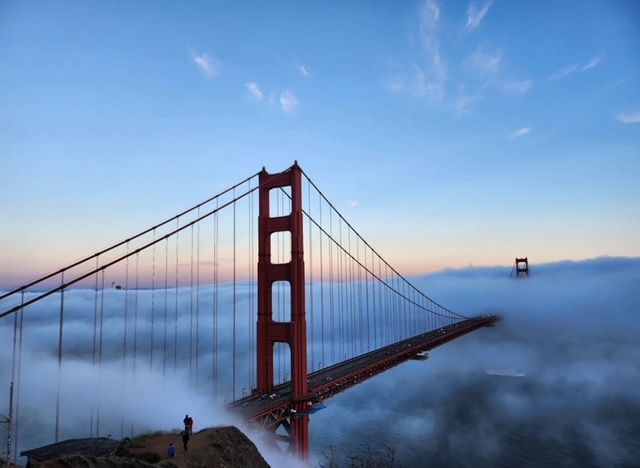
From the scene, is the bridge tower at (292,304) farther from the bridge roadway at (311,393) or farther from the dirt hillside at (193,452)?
the dirt hillside at (193,452)

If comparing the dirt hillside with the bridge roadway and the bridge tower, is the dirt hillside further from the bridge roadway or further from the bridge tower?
the bridge tower

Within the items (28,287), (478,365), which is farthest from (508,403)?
(28,287)

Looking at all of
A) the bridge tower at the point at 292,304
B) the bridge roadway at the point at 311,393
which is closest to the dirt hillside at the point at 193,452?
the bridge roadway at the point at 311,393

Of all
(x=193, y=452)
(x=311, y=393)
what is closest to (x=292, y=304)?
(x=311, y=393)

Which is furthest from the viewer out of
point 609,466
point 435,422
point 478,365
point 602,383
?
point 478,365

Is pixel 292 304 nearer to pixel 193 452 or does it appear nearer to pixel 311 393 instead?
pixel 311 393

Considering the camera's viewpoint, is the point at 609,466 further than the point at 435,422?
No

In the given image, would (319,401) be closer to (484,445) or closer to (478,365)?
(484,445)

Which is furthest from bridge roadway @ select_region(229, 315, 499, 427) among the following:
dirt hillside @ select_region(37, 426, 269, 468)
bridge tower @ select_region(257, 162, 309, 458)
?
dirt hillside @ select_region(37, 426, 269, 468)
